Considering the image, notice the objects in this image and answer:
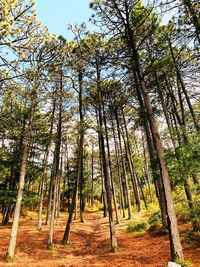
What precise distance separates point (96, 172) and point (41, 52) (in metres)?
30.2

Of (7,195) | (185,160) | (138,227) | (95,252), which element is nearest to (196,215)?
(185,160)

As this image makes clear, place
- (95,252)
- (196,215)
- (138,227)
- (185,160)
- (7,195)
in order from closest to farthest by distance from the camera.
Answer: (185,160) → (196,215) → (95,252) → (138,227) → (7,195)

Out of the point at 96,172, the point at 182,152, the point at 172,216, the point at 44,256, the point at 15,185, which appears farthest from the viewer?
the point at 96,172

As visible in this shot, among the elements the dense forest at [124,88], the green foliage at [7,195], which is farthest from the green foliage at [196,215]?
the green foliage at [7,195]

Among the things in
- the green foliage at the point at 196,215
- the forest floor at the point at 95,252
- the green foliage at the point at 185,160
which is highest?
the green foliage at the point at 185,160

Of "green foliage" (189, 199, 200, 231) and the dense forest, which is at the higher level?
the dense forest

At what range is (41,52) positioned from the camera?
10805 mm

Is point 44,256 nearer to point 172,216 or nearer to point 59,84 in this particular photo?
point 172,216

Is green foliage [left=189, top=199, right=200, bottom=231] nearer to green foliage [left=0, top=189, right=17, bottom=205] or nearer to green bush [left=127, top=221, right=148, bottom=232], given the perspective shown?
green bush [left=127, top=221, right=148, bottom=232]

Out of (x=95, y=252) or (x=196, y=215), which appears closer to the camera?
(x=196, y=215)

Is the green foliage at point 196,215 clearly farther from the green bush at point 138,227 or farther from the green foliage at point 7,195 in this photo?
the green foliage at point 7,195

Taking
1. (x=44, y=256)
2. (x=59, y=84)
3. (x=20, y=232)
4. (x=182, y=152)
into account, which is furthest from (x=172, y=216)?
(x=20, y=232)

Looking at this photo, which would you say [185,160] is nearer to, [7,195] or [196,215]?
[196,215]

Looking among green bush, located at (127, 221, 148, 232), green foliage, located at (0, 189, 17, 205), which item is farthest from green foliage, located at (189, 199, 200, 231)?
green foliage, located at (0, 189, 17, 205)
